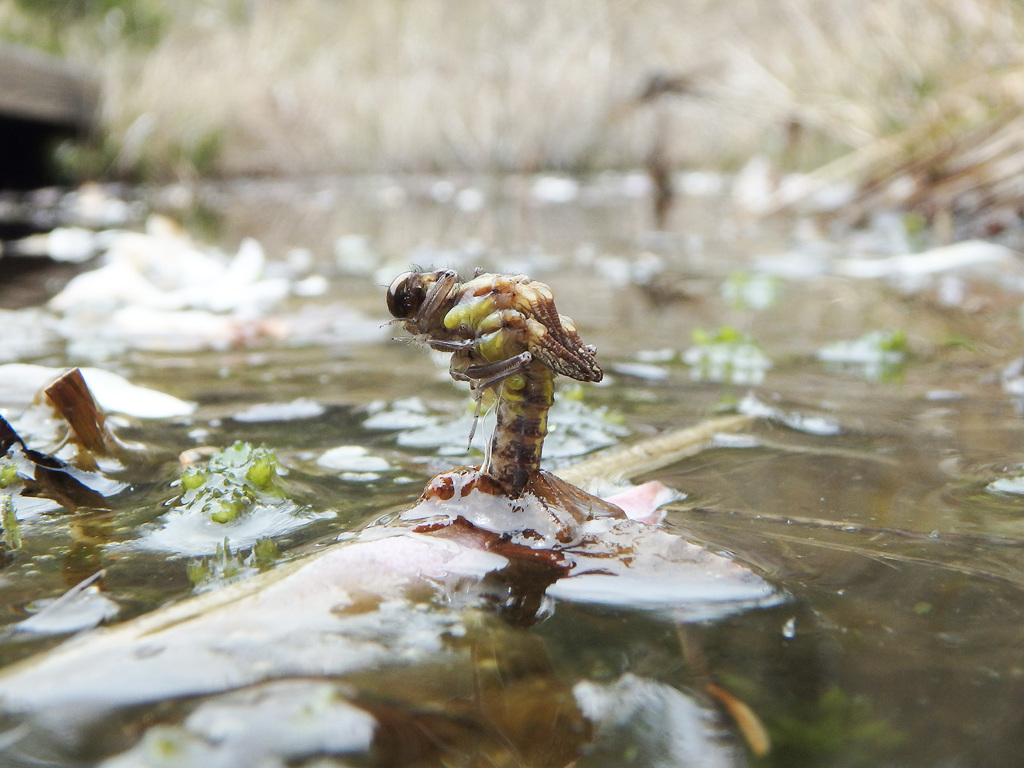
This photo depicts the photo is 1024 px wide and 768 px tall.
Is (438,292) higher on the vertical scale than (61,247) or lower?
lower

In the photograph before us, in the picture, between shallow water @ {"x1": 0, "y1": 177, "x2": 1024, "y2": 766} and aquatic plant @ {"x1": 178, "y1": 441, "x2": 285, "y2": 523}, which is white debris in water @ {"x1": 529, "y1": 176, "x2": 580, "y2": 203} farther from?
aquatic plant @ {"x1": 178, "y1": 441, "x2": 285, "y2": 523}

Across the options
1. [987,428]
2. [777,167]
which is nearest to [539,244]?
[987,428]

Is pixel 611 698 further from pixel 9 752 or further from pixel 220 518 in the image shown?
pixel 220 518

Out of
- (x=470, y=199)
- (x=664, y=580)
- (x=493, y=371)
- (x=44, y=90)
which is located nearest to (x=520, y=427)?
(x=493, y=371)

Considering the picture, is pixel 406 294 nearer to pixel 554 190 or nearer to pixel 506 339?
pixel 506 339

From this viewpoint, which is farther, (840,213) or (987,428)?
(840,213)

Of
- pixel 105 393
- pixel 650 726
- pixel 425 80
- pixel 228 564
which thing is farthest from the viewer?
pixel 425 80

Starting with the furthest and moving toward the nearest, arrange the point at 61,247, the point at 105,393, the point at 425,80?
the point at 425,80 < the point at 61,247 < the point at 105,393
